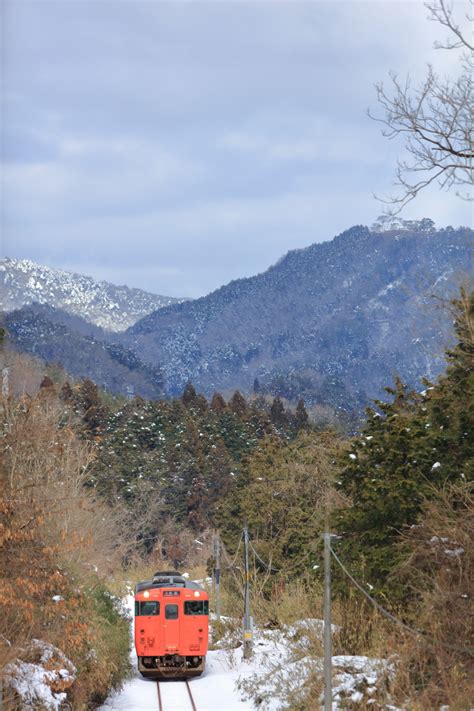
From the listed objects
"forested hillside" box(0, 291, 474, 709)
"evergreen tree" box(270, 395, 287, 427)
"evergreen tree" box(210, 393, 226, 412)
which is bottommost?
"forested hillside" box(0, 291, 474, 709)

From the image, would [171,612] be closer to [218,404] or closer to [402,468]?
[402,468]

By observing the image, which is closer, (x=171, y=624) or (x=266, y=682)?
(x=266, y=682)

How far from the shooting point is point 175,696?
97.8 ft

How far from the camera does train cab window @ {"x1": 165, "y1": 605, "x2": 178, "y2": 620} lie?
109ft

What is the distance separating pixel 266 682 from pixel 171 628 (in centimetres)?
623

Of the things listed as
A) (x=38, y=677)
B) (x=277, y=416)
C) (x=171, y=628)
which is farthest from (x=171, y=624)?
(x=277, y=416)

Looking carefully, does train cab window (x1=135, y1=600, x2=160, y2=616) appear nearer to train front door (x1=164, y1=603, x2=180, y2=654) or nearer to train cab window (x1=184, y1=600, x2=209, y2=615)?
train front door (x1=164, y1=603, x2=180, y2=654)

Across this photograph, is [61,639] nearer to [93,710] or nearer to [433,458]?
[93,710]

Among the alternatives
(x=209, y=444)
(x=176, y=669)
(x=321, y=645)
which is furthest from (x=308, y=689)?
(x=209, y=444)

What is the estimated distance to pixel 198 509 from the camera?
303ft

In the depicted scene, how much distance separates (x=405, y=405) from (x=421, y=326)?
44.6 feet

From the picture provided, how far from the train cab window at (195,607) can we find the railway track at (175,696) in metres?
2.17

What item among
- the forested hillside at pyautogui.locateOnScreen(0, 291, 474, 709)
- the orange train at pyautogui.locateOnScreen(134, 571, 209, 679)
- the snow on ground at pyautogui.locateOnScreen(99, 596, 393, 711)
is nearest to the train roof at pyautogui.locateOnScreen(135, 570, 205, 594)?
the orange train at pyautogui.locateOnScreen(134, 571, 209, 679)

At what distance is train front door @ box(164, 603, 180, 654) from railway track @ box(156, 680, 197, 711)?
1.09 m
